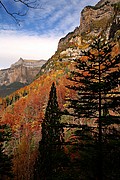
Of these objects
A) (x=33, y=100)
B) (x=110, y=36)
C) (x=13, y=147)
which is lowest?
(x=13, y=147)

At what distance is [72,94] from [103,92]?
75.0 m

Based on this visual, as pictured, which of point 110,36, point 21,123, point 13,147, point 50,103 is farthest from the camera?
point 110,36

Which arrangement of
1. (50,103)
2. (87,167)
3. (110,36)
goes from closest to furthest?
(87,167)
(50,103)
(110,36)

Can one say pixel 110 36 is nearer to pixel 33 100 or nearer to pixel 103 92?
pixel 33 100

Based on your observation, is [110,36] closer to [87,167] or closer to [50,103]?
[50,103]

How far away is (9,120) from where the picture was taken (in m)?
84.6

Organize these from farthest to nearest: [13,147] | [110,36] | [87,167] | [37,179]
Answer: [110,36] < [13,147] < [37,179] < [87,167]

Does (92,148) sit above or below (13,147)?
above

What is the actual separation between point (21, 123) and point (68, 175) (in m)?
72.8

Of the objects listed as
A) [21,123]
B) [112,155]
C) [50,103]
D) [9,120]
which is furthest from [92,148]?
[9,120]

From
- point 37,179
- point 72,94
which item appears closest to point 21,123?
point 72,94

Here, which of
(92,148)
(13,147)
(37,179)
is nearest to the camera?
(92,148)

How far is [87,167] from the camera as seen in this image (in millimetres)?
9148

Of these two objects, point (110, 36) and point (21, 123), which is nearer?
point (21, 123)
